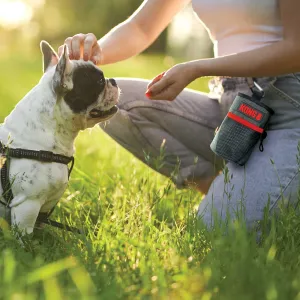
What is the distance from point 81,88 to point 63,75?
0.11m

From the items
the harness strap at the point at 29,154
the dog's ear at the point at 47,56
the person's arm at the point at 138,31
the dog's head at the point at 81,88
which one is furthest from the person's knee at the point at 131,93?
the harness strap at the point at 29,154

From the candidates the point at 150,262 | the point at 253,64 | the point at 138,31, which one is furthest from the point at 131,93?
the point at 150,262

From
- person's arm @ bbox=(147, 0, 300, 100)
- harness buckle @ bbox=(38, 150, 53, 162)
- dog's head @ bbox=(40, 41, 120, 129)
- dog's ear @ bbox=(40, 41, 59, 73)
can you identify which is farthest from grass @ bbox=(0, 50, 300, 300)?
dog's ear @ bbox=(40, 41, 59, 73)

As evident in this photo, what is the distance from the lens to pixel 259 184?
7.44 feet

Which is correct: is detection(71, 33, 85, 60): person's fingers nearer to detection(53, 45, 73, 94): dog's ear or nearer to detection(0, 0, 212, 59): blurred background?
detection(53, 45, 73, 94): dog's ear

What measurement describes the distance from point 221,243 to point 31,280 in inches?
21.1

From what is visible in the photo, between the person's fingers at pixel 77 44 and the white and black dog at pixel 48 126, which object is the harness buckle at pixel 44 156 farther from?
the person's fingers at pixel 77 44

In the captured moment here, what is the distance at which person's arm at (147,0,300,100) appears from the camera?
7.11 ft

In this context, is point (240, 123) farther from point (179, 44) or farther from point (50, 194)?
point (179, 44)

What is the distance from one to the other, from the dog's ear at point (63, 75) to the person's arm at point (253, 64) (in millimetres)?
320

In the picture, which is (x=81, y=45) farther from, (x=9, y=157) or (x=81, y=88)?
(x=9, y=157)

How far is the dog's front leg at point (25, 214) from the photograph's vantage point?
213 cm

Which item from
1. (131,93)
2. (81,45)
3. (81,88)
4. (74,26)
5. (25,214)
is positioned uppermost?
(81,45)

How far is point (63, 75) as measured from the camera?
2.19 m
